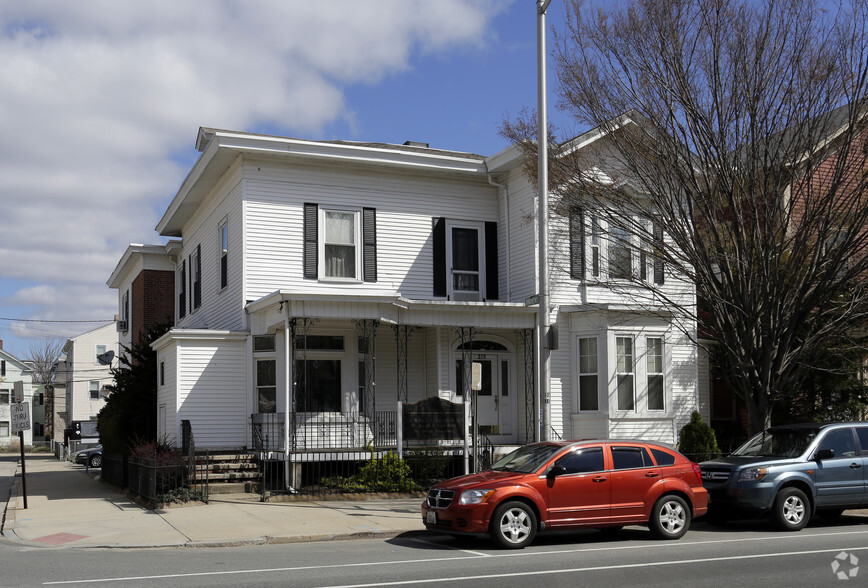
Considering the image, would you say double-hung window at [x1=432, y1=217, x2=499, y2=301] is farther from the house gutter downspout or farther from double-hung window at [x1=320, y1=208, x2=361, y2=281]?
the house gutter downspout

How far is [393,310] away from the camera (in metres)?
20.2

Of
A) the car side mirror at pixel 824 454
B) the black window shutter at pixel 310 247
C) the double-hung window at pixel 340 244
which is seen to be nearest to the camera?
the car side mirror at pixel 824 454

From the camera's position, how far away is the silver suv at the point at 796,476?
14469 mm

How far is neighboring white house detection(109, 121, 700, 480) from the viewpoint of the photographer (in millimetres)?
21141

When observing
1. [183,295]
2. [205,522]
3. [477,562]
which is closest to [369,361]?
[205,522]

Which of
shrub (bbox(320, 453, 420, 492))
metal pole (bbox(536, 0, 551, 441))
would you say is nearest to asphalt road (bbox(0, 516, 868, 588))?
metal pole (bbox(536, 0, 551, 441))

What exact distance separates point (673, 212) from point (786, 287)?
285 centimetres

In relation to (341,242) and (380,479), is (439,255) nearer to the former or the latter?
(341,242)

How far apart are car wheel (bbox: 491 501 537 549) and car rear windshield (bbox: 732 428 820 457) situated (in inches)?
205

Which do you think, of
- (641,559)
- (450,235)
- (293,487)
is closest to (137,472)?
(293,487)

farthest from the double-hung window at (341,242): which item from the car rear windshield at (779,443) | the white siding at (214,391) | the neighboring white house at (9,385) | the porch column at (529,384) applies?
the neighboring white house at (9,385)

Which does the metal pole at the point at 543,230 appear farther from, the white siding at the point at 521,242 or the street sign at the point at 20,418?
the street sign at the point at 20,418

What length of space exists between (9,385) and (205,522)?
69640mm

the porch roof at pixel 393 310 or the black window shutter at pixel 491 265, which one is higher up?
the black window shutter at pixel 491 265
